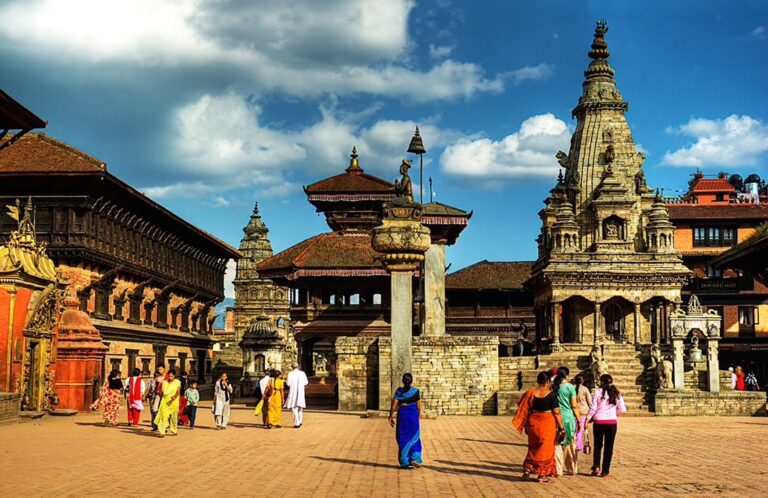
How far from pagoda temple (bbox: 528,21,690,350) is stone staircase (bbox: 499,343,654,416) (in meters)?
11.8

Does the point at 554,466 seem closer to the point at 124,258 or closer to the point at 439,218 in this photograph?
the point at 439,218

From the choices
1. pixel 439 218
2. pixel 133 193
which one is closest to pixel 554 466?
pixel 439 218

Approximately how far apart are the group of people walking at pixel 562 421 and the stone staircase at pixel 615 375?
15778 mm

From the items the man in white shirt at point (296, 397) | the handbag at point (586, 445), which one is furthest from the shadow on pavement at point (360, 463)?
the man in white shirt at point (296, 397)

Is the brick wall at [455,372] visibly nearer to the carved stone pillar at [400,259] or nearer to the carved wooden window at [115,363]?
the carved stone pillar at [400,259]

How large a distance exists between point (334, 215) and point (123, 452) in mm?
35700

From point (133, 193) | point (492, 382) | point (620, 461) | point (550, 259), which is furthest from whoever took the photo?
point (550, 259)

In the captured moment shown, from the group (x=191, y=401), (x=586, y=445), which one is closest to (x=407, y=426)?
(x=586, y=445)

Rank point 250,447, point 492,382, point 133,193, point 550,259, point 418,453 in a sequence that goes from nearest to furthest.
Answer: point 418,453
point 250,447
point 492,382
point 133,193
point 550,259

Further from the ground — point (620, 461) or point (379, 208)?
point (379, 208)

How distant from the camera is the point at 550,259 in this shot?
157 ft

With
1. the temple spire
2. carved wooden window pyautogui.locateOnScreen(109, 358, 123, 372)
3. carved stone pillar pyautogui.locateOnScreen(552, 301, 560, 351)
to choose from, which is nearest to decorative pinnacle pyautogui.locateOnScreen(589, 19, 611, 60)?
the temple spire

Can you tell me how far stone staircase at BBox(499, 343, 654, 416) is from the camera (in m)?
30.3

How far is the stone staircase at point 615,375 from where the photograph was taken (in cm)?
3031
